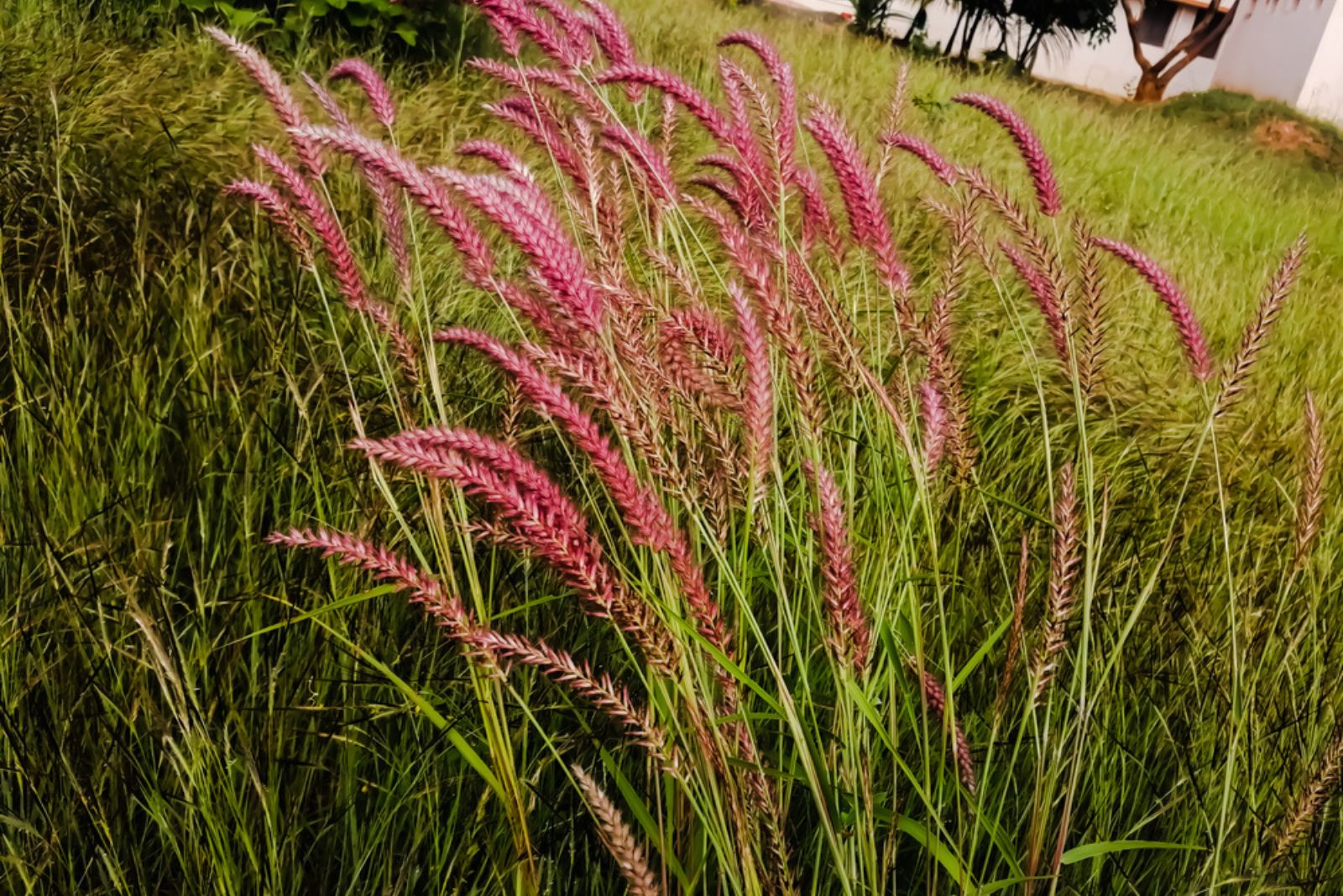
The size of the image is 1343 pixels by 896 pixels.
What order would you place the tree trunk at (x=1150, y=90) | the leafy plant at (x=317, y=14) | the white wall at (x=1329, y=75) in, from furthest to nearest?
the tree trunk at (x=1150, y=90) < the white wall at (x=1329, y=75) < the leafy plant at (x=317, y=14)

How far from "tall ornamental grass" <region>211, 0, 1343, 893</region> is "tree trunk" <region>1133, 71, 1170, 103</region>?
8129 mm

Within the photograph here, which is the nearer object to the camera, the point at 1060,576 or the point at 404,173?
the point at 404,173

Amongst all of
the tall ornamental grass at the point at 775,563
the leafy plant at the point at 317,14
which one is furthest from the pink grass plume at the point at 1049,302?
the leafy plant at the point at 317,14

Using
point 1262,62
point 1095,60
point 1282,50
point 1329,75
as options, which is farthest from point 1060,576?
point 1095,60

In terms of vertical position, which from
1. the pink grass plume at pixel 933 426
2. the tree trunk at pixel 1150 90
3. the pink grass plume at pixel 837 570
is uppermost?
the tree trunk at pixel 1150 90

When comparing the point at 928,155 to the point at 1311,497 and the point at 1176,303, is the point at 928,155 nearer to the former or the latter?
the point at 1176,303

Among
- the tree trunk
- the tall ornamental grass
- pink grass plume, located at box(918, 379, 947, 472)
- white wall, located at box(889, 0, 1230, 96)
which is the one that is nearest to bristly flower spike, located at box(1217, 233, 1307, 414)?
the tall ornamental grass

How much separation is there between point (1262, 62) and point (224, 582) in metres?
8.00

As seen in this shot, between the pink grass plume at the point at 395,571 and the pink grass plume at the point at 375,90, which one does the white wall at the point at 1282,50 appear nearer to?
the pink grass plume at the point at 375,90

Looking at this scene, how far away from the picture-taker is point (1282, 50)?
22.1ft

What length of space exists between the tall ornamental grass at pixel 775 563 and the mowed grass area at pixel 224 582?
1.4 inches

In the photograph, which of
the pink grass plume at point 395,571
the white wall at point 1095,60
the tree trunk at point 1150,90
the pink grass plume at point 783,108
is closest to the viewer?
the pink grass plume at point 395,571

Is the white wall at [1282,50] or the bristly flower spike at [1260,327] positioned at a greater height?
the white wall at [1282,50]

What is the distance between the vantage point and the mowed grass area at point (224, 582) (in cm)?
103
